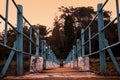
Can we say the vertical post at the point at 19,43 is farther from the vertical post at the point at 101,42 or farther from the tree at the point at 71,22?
the tree at the point at 71,22

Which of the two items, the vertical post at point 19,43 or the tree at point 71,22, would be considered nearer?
the vertical post at point 19,43

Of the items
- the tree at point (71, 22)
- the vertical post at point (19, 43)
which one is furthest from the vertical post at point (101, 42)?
the tree at point (71, 22)

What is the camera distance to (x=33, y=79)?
14.0ft

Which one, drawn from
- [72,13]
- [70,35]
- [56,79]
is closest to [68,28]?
[70,35]

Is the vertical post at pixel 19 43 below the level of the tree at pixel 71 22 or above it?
below

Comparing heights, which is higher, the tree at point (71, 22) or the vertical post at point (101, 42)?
the tree at point (71, 22)

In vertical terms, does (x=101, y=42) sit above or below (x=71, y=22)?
below

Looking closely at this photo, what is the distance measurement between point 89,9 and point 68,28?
797cm

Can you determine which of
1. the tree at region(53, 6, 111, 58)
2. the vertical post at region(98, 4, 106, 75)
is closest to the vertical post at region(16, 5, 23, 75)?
the vertical post at region(98, 4, 106, 75)

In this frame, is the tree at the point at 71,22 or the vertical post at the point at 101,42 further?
the tree at the point at 71,22

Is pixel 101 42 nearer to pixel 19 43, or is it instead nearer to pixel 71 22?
pixel 19 43

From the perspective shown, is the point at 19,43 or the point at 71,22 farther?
the point at 71,22

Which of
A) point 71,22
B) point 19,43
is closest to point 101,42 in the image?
point 19,43

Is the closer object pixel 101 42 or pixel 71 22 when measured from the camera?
pixel 101 42
